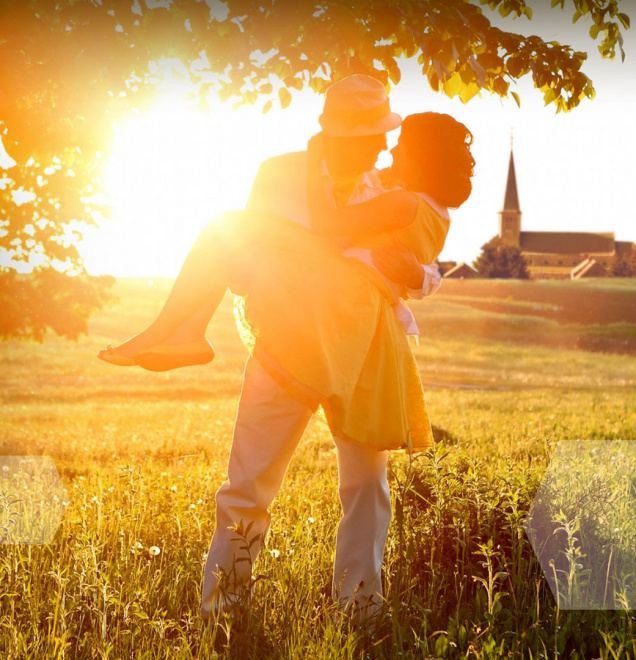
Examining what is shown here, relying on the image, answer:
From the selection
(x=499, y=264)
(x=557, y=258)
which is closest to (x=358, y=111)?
(x=499, y=264)

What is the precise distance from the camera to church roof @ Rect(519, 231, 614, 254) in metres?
141

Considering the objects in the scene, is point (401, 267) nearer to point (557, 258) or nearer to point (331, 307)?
point (331, 307)

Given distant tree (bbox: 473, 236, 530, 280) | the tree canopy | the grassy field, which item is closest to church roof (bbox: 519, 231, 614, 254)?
distant tree (bbox: 473, 236, 530, 280)

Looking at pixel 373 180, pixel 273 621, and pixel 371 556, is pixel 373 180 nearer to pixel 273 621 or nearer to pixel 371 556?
pixel 371 556

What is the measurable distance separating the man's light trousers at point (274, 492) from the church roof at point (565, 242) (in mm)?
145606

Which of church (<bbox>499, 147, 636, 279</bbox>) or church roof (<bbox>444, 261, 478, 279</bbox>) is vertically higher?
church (<bbox>499, 147, 636, 279</bbox>)

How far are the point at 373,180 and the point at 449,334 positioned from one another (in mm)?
40602

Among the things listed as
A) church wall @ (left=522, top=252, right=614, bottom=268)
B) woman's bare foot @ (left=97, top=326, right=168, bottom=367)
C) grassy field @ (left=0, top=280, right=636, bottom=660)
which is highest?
church wall @ (left=522, top=252, right=614, bottom=268)

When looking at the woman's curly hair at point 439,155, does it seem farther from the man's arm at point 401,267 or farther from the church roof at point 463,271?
the church roof at point 463,271

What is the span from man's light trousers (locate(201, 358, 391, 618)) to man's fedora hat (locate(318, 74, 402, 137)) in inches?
38.3

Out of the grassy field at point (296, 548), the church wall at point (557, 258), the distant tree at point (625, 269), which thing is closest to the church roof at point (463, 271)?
the distant tree at point (625, 269)

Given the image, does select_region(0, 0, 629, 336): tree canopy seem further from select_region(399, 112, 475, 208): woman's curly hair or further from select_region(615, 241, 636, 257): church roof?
select_region(615, 241, 636, 257): church roof

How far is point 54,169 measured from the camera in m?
10.1

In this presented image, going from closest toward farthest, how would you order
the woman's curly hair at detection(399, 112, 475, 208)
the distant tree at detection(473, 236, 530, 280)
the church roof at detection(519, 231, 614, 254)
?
the woman's curly hair at detection(399, 112, 475, 208) < the distant tree at detection(473, 236, 530, 280) < the church roof at detection(519, 231, 614, 254)
